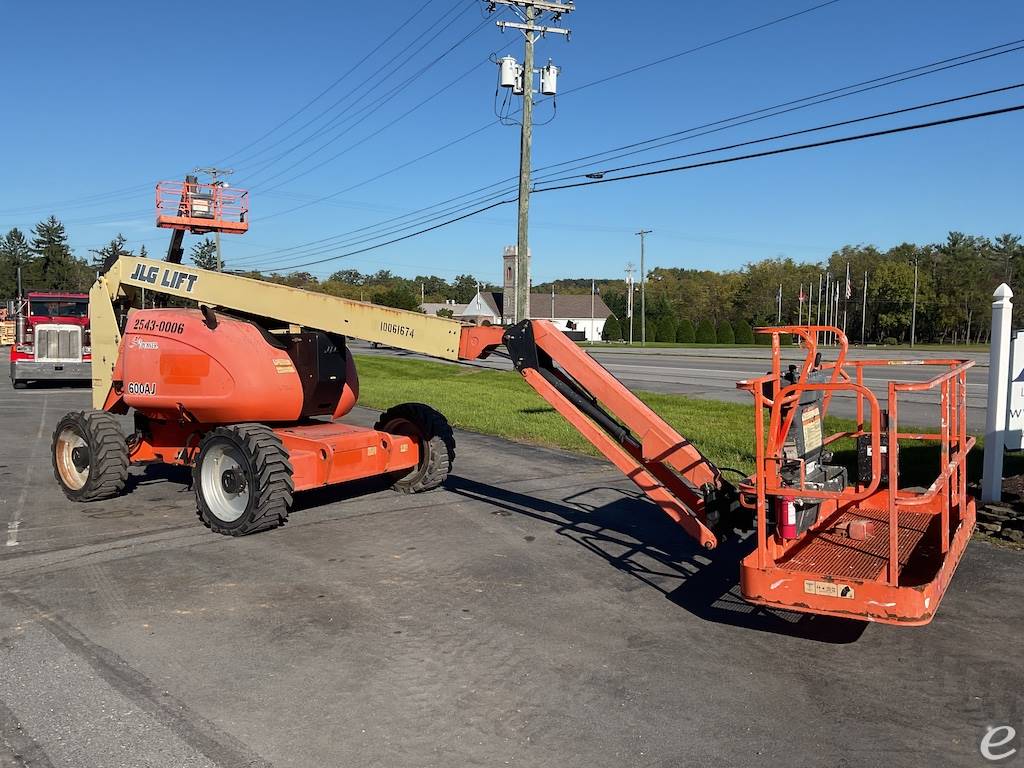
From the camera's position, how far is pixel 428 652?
5.39 m

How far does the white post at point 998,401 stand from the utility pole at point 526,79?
17137 millimetres

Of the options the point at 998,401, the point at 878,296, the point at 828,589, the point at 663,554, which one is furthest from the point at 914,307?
the point at 828,589

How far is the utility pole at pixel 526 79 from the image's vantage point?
85.3 ft

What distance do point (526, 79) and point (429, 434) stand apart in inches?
781

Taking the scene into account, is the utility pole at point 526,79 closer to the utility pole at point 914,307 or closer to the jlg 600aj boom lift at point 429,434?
the jlg 600aj boom lift at point 429,434

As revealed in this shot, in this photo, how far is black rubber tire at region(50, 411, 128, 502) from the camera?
9.55 meters

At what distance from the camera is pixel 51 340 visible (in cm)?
2478

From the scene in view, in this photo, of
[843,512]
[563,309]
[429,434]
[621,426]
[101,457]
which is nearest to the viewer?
[843,512]

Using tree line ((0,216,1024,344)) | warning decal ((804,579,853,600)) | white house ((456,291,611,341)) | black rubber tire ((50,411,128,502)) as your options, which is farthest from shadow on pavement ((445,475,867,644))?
white house ((456,291,611,341))

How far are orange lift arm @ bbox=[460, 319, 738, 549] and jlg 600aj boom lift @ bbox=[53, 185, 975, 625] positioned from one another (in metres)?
0.02

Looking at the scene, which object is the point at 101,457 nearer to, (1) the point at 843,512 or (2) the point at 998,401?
(1) the point at 843,512

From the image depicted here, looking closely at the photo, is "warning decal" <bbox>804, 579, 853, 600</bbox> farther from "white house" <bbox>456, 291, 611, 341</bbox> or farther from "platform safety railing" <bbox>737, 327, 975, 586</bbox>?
"white house" <bbox>456, 291, 611, 341</bbox>

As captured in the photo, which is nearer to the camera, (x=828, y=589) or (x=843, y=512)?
(x=828, y=589)

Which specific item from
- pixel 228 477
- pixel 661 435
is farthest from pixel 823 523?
pixel 228 477
